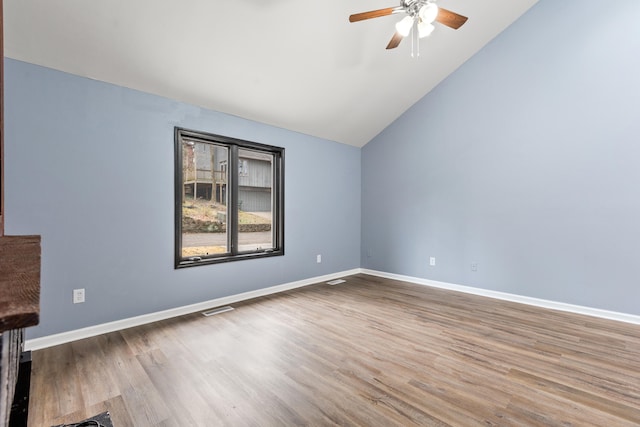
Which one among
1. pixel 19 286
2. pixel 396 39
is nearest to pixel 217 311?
pixel 19 286

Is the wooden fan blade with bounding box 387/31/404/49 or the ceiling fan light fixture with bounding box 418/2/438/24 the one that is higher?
the wooden fan blade with bounding box 387/31/404/49

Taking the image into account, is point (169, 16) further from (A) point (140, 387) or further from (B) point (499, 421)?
(B) point (499, 421)

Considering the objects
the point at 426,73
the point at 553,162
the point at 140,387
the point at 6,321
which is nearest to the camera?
the point at 6,321

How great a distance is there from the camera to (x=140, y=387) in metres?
1.85

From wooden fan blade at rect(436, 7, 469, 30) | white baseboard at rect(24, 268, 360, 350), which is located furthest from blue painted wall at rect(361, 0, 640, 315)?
white baseboard at rect(24, 268, 360, 350)

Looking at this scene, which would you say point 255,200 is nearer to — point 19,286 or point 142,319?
point 142,319

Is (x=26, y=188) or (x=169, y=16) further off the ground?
(x=169, y=16)

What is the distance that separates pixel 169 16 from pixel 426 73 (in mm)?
3074

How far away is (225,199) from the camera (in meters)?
3.65

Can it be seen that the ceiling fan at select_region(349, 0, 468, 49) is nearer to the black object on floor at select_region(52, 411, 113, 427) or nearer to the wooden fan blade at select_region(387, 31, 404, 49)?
the wooden fan blade at select_region(387, 31, 404, 49)

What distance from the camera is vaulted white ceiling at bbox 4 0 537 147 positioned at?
2230 millimetres

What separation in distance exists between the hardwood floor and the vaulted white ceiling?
7.70 ft

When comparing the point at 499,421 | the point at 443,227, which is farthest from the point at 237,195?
the point at 499,421

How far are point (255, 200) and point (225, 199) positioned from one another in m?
0.45
